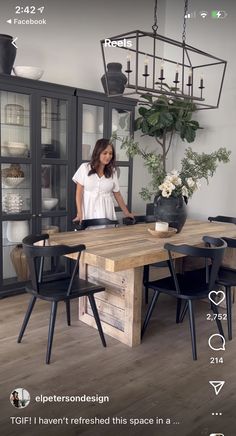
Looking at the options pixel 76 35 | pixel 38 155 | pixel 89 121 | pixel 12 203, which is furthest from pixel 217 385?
pixel 76 35

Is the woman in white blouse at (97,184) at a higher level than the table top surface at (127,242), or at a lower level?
higher

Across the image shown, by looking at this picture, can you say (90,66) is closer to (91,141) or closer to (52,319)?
(91,141)

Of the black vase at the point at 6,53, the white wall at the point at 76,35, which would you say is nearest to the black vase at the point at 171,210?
the black vase at the point at 6,53

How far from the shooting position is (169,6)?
167 inches

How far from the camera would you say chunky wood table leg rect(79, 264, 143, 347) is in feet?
7.34

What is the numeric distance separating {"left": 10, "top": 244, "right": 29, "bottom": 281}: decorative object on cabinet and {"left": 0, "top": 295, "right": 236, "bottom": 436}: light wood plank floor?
0.52 m

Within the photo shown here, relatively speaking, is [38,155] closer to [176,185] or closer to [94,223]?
[94,223]

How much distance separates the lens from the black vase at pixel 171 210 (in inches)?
103

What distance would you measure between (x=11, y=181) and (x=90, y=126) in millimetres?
933

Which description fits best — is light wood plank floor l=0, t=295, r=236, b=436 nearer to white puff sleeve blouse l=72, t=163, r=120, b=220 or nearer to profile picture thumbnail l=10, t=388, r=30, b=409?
profile picture thumbnail l=10, t=388, r=30, b=409

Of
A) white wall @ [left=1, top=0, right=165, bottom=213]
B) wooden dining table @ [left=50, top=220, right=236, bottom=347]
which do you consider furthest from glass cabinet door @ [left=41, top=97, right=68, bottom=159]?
wooden dining table @ [left=50, top=220, right=236, bottom=347]

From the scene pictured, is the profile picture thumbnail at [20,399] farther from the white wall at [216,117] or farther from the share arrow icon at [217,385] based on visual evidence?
the white wall at [216,117]

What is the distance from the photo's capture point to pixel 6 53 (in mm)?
2832

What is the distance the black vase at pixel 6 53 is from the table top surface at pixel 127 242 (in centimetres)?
130
